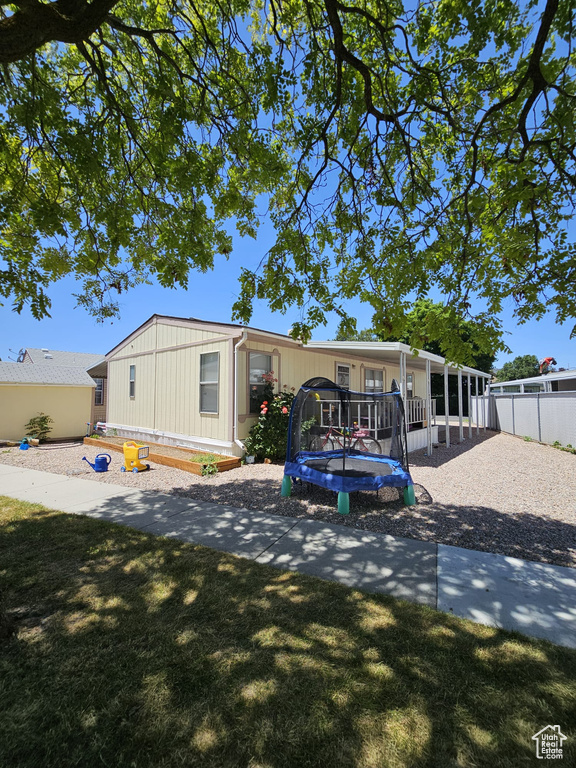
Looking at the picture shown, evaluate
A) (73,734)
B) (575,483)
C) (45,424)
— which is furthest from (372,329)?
(45,424)

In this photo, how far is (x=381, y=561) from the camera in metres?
3.67

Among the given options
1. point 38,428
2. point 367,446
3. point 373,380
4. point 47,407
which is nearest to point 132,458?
point 367,446

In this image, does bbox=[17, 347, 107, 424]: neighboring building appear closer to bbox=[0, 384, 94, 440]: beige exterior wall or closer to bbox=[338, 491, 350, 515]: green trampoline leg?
bbox=[0, 384, 94, 440]: beige exterior wall

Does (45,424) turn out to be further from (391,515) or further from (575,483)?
(575,483)

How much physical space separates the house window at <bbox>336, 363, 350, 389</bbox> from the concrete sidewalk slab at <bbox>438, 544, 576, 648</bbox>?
868cm

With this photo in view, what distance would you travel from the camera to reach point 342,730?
1.76 meters

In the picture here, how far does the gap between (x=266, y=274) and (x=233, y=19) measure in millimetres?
3112

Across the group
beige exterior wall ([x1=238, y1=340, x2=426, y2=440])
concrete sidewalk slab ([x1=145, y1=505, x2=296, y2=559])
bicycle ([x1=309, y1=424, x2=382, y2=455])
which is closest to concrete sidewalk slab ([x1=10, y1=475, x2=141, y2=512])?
concrete sidewalk slab ([x1=145, y1=505, x2=296, y2=559])

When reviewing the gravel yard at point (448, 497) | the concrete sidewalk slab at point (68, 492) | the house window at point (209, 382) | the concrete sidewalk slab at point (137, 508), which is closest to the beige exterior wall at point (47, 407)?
the gravel yard at point (448, 497)

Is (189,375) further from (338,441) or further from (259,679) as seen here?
(259,679)

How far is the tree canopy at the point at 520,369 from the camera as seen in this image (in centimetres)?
6303

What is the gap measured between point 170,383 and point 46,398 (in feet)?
23.0

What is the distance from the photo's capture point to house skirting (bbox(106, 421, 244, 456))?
28.9 ft

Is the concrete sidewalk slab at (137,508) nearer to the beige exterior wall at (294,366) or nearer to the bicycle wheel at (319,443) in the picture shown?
the beige exterior wall at (294,366)
